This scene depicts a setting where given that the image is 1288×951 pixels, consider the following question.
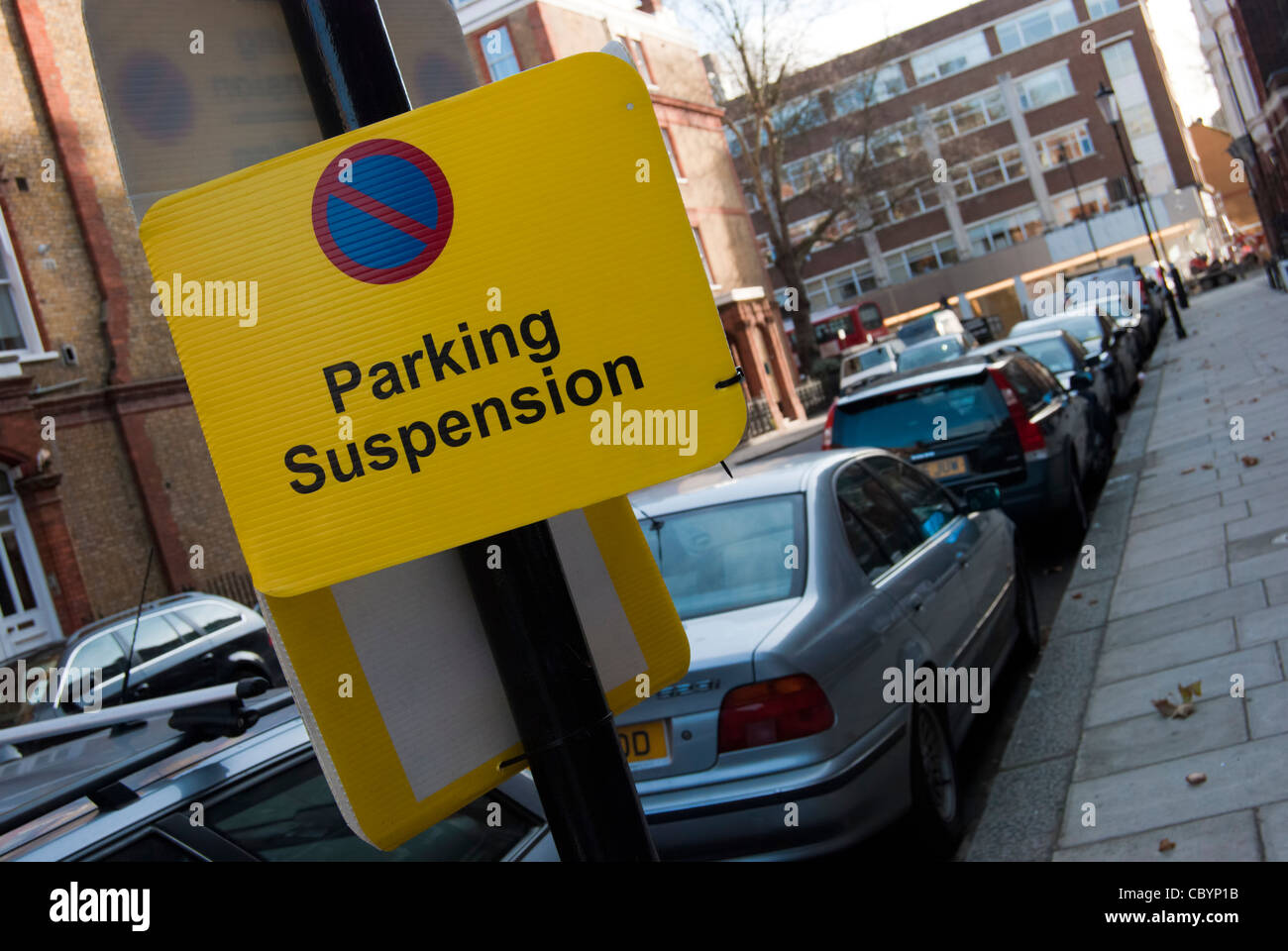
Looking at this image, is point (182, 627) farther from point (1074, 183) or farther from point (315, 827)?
point (1074, 183)

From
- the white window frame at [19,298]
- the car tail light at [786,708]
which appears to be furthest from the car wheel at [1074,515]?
the white window frame at [19,298]

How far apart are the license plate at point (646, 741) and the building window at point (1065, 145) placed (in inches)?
2646

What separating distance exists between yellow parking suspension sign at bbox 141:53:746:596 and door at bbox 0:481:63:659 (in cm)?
2045

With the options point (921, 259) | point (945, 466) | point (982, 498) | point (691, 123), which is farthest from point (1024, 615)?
point (921, 259)

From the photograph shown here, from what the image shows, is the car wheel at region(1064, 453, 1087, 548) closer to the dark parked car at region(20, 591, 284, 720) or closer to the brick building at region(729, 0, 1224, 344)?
the dark parked car at region(20, 591, 284, 720)

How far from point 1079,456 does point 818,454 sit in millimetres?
5554

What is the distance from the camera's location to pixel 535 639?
1768 millimetres

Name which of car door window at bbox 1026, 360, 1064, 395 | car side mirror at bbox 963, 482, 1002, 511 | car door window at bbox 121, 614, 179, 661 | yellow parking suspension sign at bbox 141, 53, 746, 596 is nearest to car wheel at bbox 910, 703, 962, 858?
car side mirror at bbox 963, 482, 1002, 511

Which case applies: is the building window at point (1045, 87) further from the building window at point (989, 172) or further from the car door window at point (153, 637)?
the car door window at point (153, 637)

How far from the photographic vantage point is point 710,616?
4840mm

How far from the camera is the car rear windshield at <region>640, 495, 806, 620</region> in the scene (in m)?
4.92

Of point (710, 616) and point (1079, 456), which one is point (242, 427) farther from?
point (1079, 456)

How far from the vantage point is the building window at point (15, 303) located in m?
20.5
